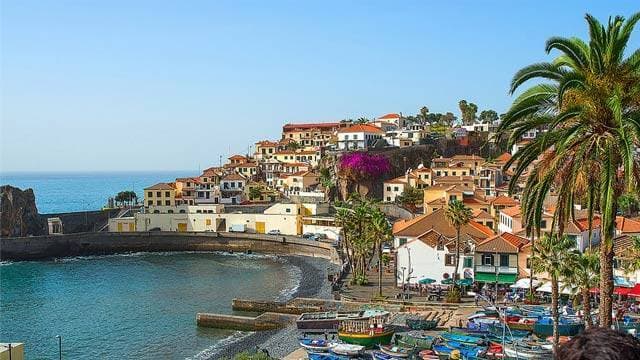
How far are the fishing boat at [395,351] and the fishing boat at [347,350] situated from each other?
141 centimetres

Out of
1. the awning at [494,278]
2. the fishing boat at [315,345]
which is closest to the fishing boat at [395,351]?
the fishing boat at [315,345]

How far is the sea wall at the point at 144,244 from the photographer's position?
9244 centimetres

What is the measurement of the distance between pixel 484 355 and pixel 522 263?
1779 cm

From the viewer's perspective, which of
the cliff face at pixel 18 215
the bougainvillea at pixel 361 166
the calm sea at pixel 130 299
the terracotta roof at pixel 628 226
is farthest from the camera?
the bougainvillea at pixel 361 166

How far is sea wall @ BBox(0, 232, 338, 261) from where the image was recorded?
92.4 m

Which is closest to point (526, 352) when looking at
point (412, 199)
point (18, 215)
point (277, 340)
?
point (277, 340)

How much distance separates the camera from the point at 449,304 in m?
48.7

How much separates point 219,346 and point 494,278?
22.9m

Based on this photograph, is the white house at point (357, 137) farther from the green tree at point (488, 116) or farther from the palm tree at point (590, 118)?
the palm tree at point (590, 118)

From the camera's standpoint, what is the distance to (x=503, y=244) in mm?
51562

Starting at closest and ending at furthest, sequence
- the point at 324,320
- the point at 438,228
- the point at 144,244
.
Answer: the point at 324,320 → the point at 438,228 → the point at 144,244

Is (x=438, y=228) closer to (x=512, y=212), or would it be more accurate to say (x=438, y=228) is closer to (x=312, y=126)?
(x=512, y=212)

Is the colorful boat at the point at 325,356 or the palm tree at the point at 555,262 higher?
the palm tree at the point at 555,262

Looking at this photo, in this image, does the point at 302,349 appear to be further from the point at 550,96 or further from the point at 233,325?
the point at 550,96
